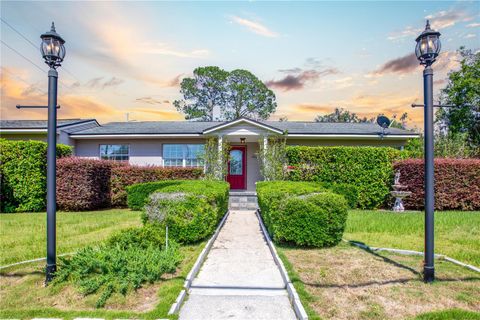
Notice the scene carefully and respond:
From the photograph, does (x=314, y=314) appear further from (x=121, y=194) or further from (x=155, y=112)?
(x=155, y=112)

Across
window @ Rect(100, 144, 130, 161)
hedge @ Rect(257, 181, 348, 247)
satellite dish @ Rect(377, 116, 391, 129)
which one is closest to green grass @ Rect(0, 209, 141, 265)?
hedge @ Rect(257, 181, 348, 247)

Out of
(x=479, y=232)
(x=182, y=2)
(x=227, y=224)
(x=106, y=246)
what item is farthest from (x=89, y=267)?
(x=479, y=232)

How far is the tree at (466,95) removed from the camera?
76.7 feet

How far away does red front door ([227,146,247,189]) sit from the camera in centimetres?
1669

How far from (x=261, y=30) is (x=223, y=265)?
7.55m

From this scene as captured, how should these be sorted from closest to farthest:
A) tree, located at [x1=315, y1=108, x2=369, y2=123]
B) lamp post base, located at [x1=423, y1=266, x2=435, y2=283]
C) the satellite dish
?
lamp post base, located at [x1=423, y1=266, x2=435, y2=283] < the satellite dish < tree, located at [x1=315, y1=108, x2=369, y2=123]

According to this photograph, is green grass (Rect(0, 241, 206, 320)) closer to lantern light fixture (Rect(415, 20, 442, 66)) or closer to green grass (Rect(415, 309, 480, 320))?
green grass (Rect(415, 309, 480, 320))

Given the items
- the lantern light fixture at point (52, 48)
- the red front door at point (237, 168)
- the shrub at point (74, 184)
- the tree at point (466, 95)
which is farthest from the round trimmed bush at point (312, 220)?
the tree at point (466, 95)

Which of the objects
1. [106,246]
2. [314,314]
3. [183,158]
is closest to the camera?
[314,314]

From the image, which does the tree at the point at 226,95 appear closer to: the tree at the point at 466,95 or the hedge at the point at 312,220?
the tree at the point at 466,95

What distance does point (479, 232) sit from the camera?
24.5 ft

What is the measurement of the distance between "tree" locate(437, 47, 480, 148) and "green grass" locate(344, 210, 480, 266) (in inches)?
761

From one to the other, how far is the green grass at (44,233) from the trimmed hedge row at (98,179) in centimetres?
181

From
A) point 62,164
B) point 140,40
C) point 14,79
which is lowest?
point 62,164
